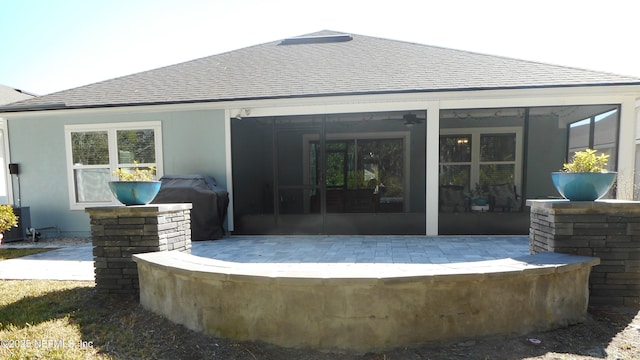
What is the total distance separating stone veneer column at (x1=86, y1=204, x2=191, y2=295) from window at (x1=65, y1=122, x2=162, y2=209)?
3785mm

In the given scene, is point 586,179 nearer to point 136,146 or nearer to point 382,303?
point 382,303

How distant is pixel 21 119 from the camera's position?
7059 mm

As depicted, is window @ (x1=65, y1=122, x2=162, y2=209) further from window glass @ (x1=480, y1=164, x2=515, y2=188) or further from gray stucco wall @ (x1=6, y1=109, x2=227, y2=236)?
window glass @ (x1=480, y1=164, x2=515, y2=188)

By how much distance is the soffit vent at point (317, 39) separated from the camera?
31.1 feet

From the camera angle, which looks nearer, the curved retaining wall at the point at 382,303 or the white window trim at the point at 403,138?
the curved retaining wall at the point at 382,303

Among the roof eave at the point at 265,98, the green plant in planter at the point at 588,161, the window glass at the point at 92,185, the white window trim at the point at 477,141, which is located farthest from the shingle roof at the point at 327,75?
the green plant in planter at the point at 588,161

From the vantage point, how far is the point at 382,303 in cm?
239

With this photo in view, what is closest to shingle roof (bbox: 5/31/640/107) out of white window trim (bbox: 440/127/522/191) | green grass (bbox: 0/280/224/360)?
white window trim (bbox: 440/127/522/191)

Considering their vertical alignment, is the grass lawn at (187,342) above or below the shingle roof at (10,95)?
below

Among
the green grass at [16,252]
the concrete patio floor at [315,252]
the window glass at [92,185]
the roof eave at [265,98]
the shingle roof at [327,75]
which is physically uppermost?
the shingle roof at [327,75]

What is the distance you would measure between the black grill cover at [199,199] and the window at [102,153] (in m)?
1.16

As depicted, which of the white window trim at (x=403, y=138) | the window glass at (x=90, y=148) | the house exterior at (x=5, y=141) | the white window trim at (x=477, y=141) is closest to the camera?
the window glass at (x=90, y=148)

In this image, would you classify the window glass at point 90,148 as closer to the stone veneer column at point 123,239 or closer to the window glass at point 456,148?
→ the stone veneer column at point 123,239

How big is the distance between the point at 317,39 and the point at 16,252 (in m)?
9.26
